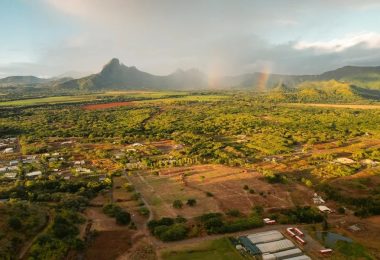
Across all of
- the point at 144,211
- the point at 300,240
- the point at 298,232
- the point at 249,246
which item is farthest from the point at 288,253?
the point at 144,211

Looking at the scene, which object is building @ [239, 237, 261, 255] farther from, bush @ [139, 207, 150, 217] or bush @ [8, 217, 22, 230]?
bush @ [8, 217, 22, 230]

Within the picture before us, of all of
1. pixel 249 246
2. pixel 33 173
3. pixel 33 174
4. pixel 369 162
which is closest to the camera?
pixel 249 246

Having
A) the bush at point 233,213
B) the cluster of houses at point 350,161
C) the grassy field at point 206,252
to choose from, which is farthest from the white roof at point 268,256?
the cluster of houses at point 350,161

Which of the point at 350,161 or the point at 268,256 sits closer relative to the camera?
the point at 268,256

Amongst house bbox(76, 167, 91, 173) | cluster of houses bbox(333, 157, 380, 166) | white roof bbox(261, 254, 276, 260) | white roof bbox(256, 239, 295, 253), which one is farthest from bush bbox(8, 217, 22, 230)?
cluster of houses bbox(333, 157, 380, 166)

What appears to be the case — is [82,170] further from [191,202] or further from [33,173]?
[191,202]

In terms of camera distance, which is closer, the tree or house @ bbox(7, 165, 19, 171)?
the tree
